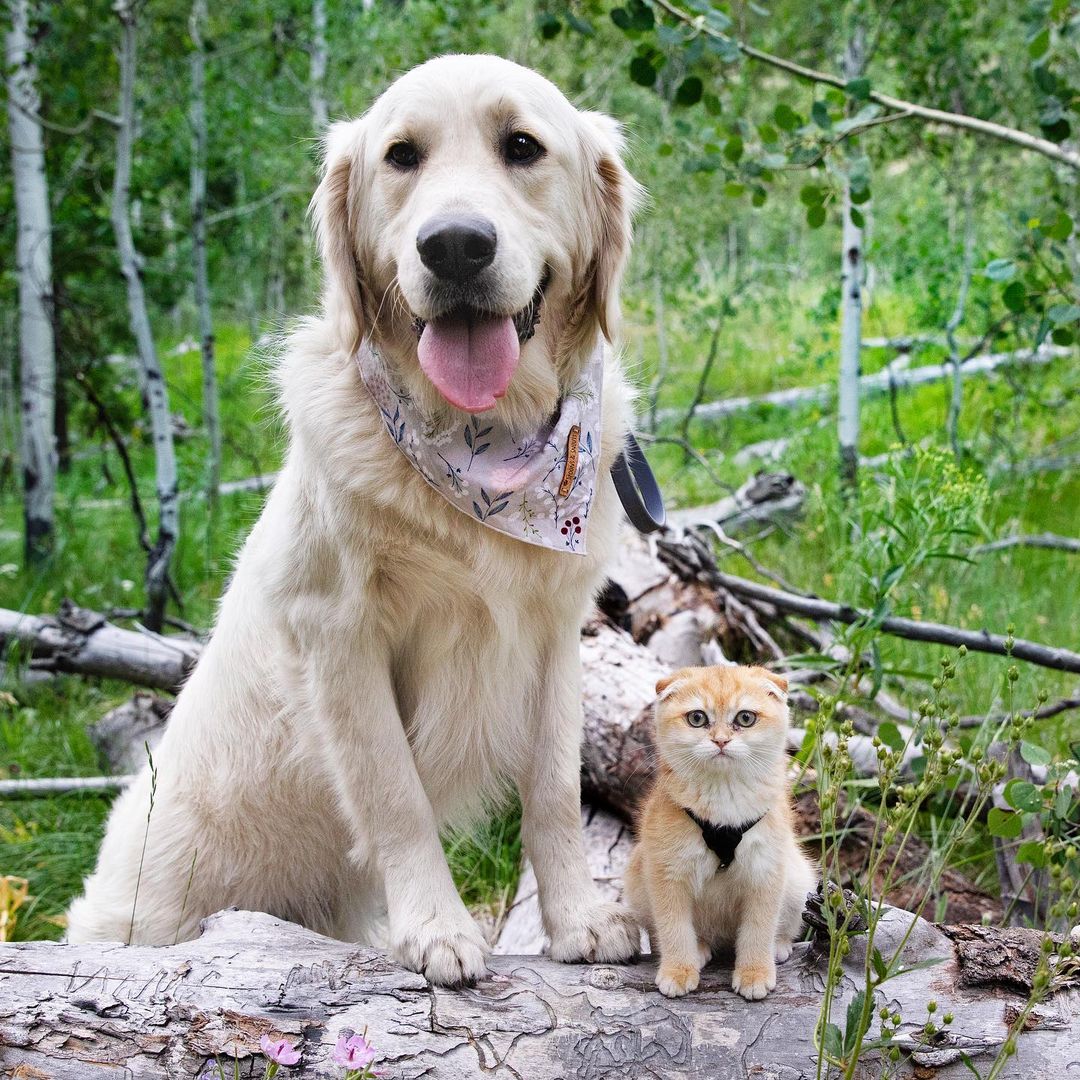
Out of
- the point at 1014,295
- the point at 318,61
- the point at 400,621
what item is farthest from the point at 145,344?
the point at 318,61

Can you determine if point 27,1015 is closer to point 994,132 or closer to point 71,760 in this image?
point 71,760

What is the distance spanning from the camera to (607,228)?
2.62m

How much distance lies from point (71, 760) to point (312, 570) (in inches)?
86.9

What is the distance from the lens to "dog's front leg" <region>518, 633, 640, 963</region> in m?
2.32

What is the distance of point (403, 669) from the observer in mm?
2547

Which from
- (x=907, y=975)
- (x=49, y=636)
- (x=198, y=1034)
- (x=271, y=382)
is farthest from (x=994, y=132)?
(x=49, y=636)

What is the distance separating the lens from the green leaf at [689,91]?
364cm

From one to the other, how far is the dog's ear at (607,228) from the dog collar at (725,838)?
1185mm

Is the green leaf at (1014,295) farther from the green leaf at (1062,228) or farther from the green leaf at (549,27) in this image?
the green leaf at (549,27)

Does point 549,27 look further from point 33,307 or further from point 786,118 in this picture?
point 33,307

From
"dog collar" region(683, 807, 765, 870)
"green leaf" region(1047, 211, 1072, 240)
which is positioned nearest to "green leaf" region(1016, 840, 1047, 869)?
"dog collar" region(683, 807, 765, 870)

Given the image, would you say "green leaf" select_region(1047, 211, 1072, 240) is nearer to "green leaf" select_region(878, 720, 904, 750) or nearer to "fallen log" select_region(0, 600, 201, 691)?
"green leaf" select_region(878, 720, 904, 750)

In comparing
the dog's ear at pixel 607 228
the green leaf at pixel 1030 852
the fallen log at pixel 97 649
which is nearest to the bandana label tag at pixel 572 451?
the dog's ear at pixel 607 228

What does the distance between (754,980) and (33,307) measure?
243 inches
